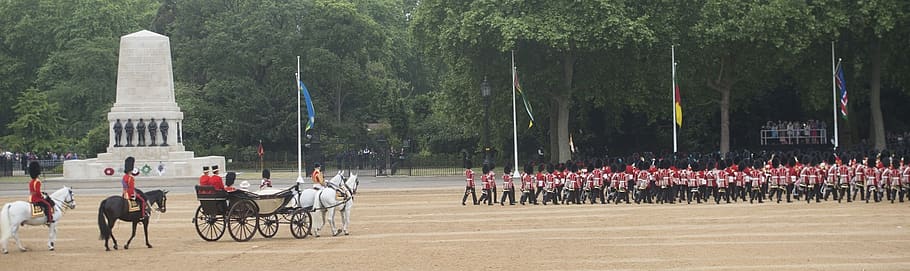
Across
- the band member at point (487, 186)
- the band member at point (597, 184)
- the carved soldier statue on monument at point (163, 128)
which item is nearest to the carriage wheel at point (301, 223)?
the band member at point (487, 186)

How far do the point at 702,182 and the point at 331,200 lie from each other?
1220cm

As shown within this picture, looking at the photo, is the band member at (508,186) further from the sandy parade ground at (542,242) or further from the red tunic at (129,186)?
the red tunic at (129,186)

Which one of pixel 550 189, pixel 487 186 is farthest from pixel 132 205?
pixel 550 189

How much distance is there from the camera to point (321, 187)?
78.7ft

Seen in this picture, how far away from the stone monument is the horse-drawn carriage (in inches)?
1108

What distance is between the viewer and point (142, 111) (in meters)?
51.7

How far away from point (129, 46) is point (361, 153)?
13.4 metres

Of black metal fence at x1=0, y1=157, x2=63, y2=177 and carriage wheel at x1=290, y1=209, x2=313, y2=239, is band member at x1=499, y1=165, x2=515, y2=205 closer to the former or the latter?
carriage wheel at x1=290, y1=209, x2=313, y2=239

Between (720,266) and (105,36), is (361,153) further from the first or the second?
(720,266)

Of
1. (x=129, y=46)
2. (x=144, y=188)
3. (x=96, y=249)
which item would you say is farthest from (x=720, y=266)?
(x=129, y=46)

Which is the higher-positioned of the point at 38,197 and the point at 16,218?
the point at 38,197

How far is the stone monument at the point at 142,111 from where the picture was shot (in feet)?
168

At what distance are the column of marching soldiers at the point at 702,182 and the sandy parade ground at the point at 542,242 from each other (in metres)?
1.29

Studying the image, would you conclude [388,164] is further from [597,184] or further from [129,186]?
[129,186]
